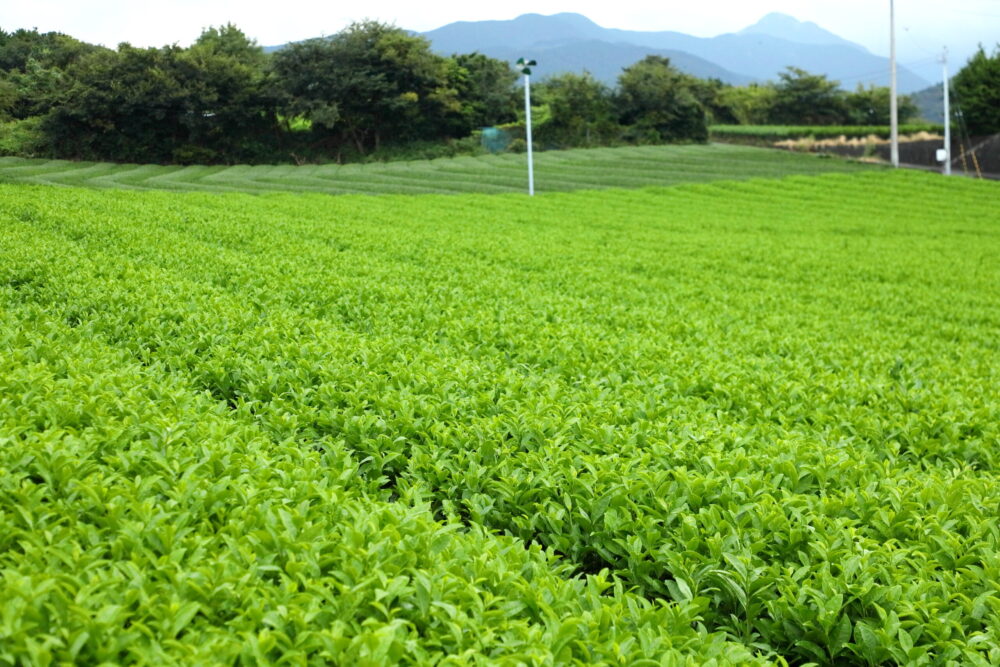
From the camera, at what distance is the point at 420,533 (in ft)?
10.4

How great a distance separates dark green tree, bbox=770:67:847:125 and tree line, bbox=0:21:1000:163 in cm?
1379

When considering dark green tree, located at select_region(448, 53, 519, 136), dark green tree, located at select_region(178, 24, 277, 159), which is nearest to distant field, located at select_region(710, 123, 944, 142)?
dark green tree, located at select_region(448, 53, 519, 136)

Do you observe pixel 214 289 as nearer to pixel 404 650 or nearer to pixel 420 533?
pixel 420 533

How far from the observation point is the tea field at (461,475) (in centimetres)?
262

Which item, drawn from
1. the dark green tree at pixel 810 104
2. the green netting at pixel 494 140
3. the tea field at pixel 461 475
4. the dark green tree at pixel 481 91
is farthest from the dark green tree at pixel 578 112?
the tea field at pixel 461 475

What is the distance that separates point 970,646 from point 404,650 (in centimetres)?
202

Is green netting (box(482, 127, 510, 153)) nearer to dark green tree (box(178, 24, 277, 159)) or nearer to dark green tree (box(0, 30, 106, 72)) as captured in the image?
dark green tree (box(178, 24, 277, 159))

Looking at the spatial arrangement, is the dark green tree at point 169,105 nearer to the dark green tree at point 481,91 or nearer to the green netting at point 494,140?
the dark green tree at point 481,91

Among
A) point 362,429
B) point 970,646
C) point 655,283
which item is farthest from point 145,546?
point 655,283

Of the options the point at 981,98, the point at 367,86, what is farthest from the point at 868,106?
the point at 367,86

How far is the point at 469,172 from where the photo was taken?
35812 millimetres

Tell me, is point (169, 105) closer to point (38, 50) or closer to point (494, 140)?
point (38, 50)

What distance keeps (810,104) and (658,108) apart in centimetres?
2759

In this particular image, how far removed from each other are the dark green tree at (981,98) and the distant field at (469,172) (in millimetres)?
18992
